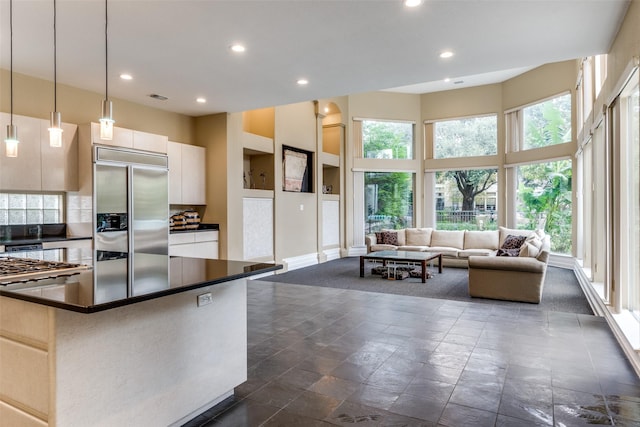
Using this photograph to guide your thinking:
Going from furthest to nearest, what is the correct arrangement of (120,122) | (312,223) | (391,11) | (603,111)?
(312,223)
(120,122)
(603,111)
(391,11)

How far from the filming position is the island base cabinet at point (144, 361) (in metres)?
1.72

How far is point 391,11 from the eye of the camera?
10.8 feet

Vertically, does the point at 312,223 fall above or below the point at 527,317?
above

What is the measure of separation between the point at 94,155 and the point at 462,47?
14.8 feet

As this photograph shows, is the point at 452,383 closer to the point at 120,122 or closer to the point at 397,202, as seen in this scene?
the point at 120,122

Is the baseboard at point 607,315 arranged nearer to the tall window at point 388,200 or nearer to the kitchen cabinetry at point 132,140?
the tall window at point 388,200

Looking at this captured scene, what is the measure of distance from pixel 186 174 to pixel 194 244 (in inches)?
46.3

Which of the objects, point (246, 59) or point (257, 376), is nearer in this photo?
point (257, 376)

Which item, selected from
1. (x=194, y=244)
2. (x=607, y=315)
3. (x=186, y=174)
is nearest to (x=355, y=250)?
(x=194, y=244)

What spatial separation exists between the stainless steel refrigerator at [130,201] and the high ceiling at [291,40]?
991 mm

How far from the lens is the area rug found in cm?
530

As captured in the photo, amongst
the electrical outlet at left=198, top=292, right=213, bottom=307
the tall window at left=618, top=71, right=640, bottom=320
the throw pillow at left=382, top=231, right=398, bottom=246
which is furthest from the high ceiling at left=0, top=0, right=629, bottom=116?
the throw pillow at left=382, top=231, right=398, bottom=246

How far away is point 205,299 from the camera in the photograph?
237cm

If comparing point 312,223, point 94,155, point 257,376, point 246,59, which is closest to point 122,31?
point 246,59
